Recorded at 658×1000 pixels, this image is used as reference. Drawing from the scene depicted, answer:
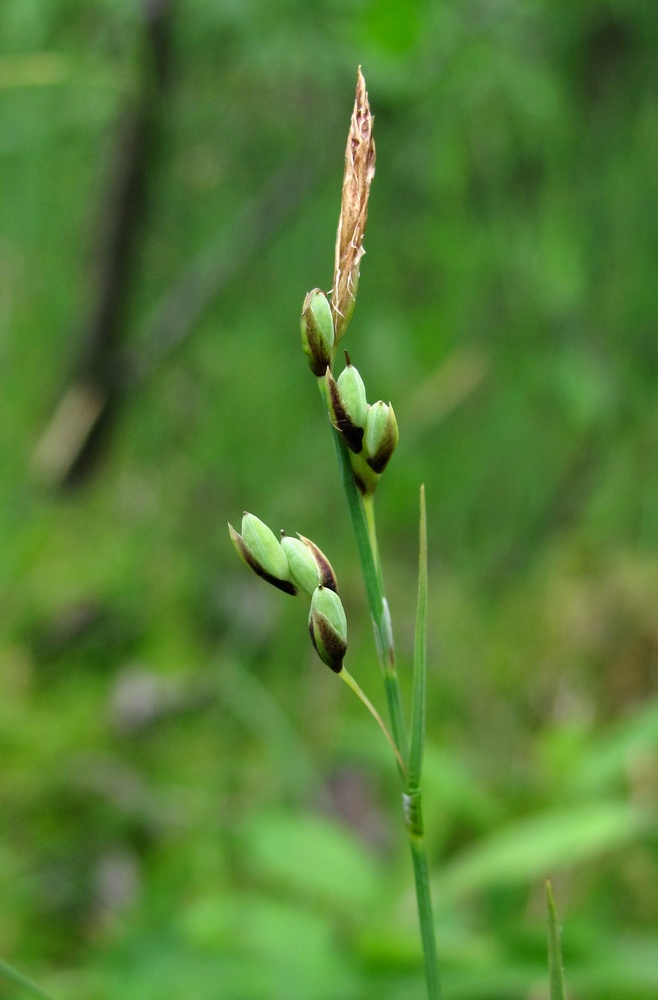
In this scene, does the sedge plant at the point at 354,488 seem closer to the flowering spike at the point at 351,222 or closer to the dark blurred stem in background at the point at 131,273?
the flowering spike at the point at 351,222

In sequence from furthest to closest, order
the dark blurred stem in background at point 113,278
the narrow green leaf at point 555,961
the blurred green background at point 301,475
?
the dark blurred stem in background at point 113,278, the blurred green background at point 301,475, the narrow green leaf at point 555,961

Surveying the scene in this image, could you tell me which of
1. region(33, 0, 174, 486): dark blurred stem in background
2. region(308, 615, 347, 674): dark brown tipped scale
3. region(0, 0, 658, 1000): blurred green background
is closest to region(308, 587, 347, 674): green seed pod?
region(308, 615, 347, 674): dark brown tipped scale

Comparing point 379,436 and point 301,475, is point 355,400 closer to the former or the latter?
point 379,436

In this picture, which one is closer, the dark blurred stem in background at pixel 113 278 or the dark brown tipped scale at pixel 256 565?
the dark brown tipped scale at pixel 256 565

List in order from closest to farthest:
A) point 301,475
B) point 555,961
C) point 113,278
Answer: point 555,961 < point 113,278 < point 301,475

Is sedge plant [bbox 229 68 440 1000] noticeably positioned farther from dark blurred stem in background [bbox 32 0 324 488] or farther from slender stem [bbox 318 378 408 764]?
dark blurred stem in background [bbox 32 0 324 488]

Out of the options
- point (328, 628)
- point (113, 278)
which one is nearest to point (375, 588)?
point (328, 628)

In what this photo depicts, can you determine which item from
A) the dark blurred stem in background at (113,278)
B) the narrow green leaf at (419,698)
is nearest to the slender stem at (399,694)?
the narrow green leaf at (419,698)

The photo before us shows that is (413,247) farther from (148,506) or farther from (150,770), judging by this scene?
(150,770)
